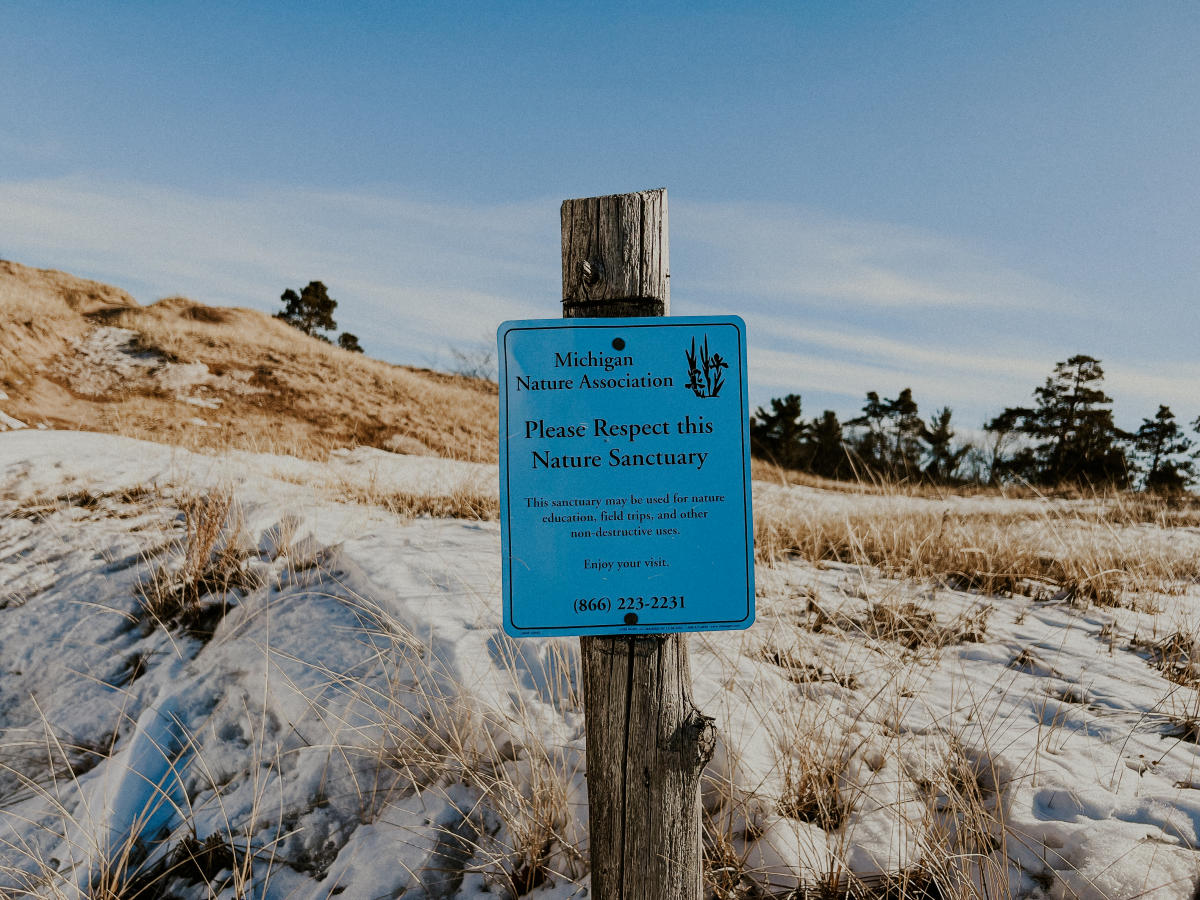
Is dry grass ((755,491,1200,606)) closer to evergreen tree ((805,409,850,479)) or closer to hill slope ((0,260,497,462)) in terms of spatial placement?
hill slope ((0,260,497,462))

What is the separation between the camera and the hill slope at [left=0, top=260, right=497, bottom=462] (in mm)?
13891

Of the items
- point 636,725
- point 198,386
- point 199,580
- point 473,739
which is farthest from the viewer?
point 198,386

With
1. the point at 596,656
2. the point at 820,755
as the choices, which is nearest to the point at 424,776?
the point at 596,656

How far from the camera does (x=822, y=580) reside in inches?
177

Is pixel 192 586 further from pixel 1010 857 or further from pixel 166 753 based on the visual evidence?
pixel 1010 857

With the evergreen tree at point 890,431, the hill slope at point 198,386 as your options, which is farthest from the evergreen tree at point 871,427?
the hill slope at point 198,386

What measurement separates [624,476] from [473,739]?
1.25 meters

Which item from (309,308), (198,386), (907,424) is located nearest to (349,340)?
(309,308)

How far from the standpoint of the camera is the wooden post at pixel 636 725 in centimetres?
138

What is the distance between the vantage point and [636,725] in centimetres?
139

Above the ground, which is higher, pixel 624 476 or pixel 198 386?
pixel 198 386

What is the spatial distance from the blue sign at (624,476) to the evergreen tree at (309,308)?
131ft

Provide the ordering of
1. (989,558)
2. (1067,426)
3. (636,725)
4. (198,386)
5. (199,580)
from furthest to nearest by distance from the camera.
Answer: (1067,426)
(198,386)
(989,558)
(199,580)
(636,725)

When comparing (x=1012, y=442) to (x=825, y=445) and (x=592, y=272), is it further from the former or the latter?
(x=592, y=272)
